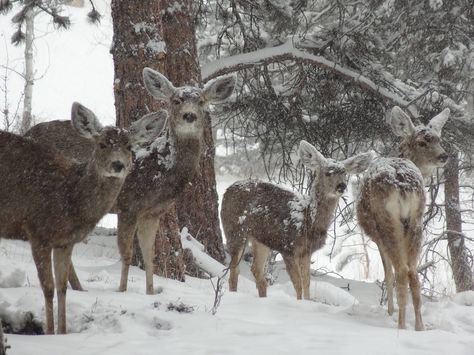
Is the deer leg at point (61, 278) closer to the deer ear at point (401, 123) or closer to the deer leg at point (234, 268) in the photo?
the deer leg at point (234, 268)

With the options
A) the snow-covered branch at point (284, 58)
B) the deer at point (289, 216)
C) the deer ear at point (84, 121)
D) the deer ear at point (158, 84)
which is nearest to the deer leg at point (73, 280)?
the deer ear at point (84, 121)

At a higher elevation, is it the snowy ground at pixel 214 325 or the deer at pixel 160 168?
the deer at pixel 160 168

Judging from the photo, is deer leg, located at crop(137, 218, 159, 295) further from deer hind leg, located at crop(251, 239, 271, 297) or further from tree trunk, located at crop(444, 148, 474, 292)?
tree trunk, located at crop(444, 148, 474, 292)

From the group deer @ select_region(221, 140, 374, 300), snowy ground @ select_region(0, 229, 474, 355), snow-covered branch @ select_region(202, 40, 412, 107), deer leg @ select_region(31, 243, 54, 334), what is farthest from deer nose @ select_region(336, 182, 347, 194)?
deer leg @ select_region(31, 243, 54, 334)

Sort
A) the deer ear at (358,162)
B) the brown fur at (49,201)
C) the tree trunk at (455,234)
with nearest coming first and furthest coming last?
the brown fur at (49,201), the deer ear at (358,162), the tree trunk at (455,234)

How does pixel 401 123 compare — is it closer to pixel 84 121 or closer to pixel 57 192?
pixel 84 121

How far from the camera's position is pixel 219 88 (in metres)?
6.73

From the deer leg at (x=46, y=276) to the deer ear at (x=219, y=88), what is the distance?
8.21ft

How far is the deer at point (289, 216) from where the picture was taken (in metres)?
7.26

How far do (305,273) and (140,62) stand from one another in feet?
9.92

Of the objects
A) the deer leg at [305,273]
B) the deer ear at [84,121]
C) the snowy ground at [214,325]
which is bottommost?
the snowy ground at [214,325]

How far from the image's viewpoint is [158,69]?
24.8 feet

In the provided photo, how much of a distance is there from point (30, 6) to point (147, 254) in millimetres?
5676

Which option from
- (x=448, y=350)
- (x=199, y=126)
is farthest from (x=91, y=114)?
(x=448, y=350)
